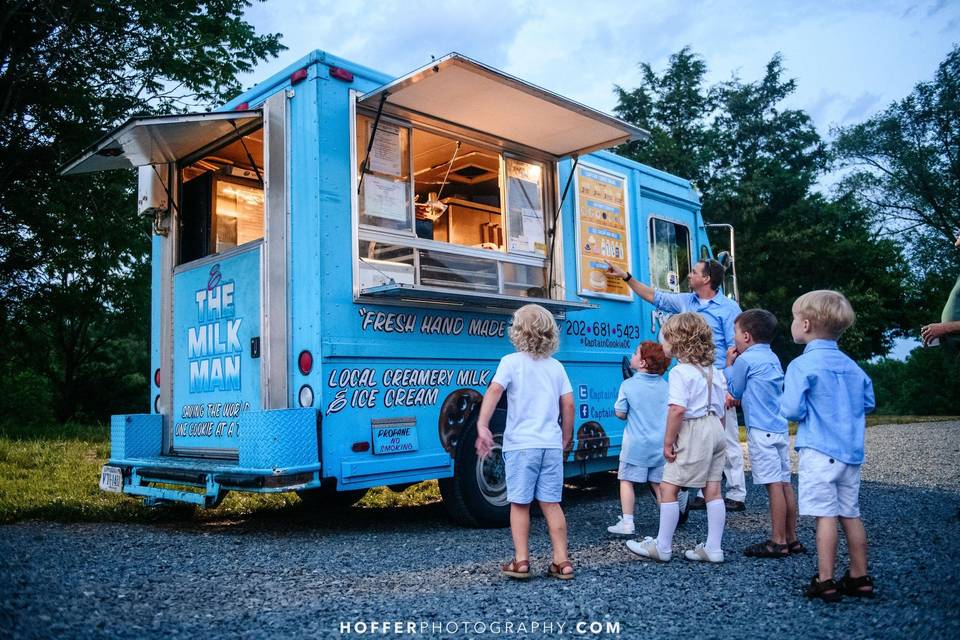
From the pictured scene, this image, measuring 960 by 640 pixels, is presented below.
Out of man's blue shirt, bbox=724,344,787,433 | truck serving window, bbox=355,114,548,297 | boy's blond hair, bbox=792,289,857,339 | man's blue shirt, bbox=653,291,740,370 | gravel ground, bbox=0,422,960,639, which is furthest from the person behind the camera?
man's blue shirt, bbox=653,291,740,370

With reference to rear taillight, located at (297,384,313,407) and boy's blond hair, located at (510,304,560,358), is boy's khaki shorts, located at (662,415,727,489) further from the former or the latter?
rear taillight, located at (297,384,313,407)

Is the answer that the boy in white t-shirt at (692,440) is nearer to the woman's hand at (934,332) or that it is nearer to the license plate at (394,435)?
the woman's hand at (934,332)

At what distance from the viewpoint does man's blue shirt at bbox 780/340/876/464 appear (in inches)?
137

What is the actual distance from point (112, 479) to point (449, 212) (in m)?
3.91

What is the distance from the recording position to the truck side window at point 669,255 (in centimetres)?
754

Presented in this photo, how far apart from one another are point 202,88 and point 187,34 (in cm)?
83

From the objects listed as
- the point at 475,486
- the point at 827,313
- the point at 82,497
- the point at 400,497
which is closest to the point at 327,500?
the point at 400,497

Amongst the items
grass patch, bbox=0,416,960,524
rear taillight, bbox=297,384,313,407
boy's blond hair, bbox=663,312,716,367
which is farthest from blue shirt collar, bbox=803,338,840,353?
grass patch, bbox=0,416,960,524

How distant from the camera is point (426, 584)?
12.5 ft

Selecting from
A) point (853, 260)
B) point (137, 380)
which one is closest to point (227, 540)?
point (137, 380)

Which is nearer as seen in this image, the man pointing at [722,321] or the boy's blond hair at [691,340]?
the boy's blond hair at [691,340]

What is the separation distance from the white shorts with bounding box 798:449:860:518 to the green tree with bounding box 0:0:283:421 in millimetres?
10828

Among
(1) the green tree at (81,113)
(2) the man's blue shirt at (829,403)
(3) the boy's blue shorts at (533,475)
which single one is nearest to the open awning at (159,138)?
(3) the boy's blue shorts at (533,475)

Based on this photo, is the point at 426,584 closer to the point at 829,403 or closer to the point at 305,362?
the point at 305,362
